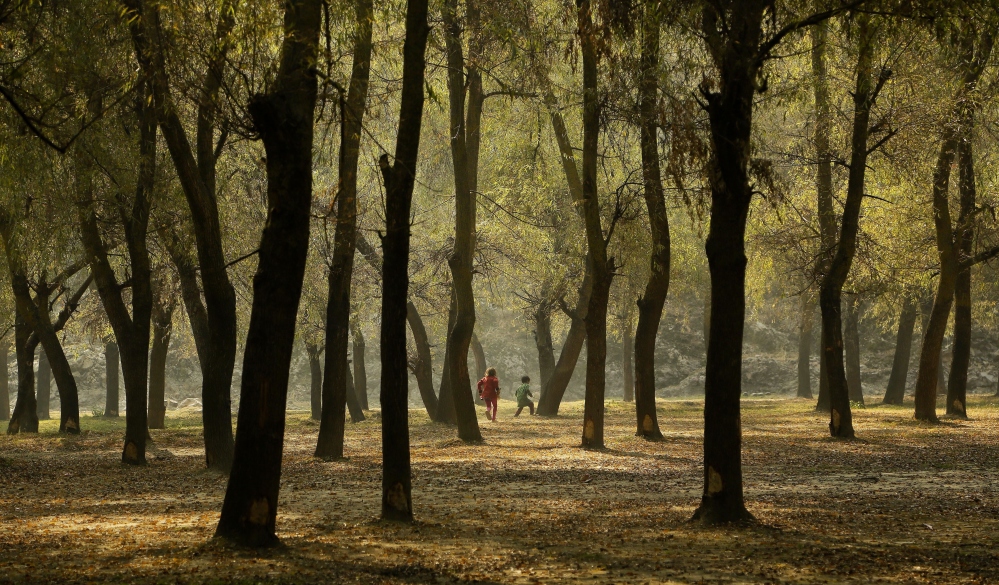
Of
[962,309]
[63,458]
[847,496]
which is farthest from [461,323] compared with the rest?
[962,309]

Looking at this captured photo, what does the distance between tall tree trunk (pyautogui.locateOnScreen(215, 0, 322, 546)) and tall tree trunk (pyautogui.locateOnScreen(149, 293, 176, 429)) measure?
17.0 m

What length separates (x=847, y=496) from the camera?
10961 millimetres

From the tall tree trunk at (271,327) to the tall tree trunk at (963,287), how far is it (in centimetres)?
1594

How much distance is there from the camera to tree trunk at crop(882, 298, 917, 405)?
31.7 meters

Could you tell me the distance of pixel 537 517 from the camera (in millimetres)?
9680

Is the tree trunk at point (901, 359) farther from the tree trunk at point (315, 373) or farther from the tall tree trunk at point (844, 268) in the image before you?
the tree trunk at point (315, 373)

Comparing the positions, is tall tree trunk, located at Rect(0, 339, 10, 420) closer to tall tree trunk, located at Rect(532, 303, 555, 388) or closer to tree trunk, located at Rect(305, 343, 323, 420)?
tree trunk, located at Rect(305, 343, 323, 420)

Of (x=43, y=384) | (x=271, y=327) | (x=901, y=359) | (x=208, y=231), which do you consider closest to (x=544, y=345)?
(x=901, y=359)

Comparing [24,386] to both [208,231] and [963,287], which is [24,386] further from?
[963,287]

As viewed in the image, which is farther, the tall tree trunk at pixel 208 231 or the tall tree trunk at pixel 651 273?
the tall tree trunk at pixel 651 273

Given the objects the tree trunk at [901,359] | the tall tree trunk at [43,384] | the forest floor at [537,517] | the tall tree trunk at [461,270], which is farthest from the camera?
the tall tree trunk at [43,384]

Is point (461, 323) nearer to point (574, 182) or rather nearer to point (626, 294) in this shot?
point (574, 182)

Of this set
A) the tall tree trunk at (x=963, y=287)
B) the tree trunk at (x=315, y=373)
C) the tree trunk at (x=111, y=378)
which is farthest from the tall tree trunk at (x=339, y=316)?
the tree trunk at (x=111, y=378)

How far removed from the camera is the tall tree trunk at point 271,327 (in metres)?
7.44
